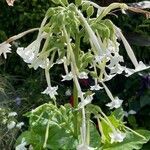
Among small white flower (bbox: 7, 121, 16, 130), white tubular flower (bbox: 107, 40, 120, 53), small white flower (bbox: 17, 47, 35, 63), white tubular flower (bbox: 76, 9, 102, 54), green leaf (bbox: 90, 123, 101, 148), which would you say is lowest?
small white flower (bbox: 7, 121, 16, 130)

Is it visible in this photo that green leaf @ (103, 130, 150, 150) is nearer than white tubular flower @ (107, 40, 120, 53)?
No

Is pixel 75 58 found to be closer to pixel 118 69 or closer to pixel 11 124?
pixel 118 69

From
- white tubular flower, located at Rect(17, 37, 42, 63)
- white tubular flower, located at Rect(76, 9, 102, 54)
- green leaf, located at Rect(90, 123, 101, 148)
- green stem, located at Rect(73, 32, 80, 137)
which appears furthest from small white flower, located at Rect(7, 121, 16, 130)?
white tubular flower, located at Rect(76, 9, 102, 54)

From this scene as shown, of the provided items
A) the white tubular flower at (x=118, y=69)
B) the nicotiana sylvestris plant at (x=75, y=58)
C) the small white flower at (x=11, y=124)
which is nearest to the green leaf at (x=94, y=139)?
the nicotiana sylvestris plant at (x=75, y=58)

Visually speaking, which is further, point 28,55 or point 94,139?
point 94,139

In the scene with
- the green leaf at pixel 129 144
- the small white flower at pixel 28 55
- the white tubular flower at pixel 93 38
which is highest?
the white tubular flower at pixel 93 38

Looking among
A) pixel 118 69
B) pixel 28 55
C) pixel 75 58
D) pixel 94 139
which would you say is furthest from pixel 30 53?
pixel 94 139

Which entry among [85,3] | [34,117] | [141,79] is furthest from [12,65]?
[85,3]

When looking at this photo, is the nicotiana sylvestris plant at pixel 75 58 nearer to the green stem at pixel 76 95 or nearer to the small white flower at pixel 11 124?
the green stem at pixel 76 95

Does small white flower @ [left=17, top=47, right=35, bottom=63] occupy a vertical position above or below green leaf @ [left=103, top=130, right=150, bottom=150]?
above

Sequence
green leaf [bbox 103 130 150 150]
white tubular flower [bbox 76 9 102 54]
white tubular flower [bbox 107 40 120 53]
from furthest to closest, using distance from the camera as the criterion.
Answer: green leaf [bbox 103 130 150 150] → white tubular flower [bbox 107 40 120 53] → white tubular flower [bbox 76 9 102 54]

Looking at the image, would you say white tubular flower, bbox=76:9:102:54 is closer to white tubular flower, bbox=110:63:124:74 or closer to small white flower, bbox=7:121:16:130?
white tubular flower, bbox=110:63:124:74
